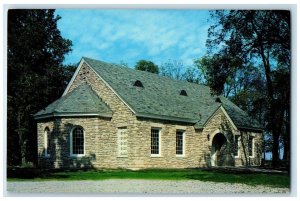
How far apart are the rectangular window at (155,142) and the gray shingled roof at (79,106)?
253cm

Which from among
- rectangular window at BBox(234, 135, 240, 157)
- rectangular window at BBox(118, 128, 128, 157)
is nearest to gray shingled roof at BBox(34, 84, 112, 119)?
rectangular window at BBox(118, 128, 128, 157)

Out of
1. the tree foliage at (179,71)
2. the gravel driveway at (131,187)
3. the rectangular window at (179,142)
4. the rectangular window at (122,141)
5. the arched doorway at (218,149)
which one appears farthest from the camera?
the arched doorway at (218,149)

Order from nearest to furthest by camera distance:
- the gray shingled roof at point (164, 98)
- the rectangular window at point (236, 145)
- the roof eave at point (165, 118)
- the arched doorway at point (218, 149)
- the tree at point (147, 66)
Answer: the tree at point (147, 66), the roof eave at point (165, 118), the gray shingled roof at point (164, 98), the arched doorway at point (218, 149), the rectangular window at point (236, 145)

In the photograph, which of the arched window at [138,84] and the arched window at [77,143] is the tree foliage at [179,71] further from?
the arched window at [77,143]

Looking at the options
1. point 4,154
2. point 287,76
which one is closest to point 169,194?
point 4,154

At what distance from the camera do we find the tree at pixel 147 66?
2299 cm

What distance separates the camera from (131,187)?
60.3 ft

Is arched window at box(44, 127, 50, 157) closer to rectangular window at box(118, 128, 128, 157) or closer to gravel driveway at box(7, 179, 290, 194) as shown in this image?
rectangular window at box(118, 128, 128, 157)

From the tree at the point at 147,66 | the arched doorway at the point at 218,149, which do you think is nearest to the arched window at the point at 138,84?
the tree at the point at 147,66

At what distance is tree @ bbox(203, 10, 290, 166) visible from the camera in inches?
848

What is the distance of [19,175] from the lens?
20.9m

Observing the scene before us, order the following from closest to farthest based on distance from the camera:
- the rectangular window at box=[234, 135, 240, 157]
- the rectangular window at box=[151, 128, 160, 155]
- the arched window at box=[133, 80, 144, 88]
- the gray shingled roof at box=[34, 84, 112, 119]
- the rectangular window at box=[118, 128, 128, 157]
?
the gray shingled roof at box=[34, 84, 112, 119] → the rectangular window at box=[118, 128, 128, 157] → the rectangular window at box=[151, 128, 160, 155] → the arched window at box=[133, 80, 144, 88] → the rectangular window at box=[234, 135, 240, 157]
